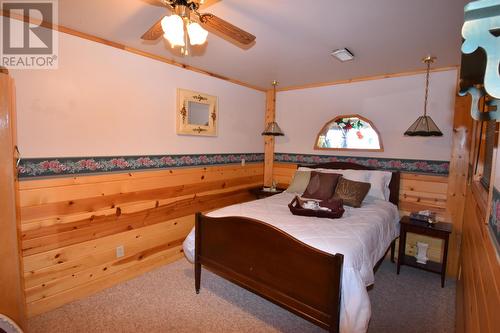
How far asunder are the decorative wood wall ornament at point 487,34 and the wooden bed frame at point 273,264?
1.22 m

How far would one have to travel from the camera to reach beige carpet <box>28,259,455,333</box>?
6.59ft

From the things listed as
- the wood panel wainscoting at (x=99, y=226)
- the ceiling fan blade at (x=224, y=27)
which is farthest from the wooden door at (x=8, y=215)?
the ceiling fan blade at (x=224, y=27)

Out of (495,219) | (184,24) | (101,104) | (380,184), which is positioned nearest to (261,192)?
(380,184)

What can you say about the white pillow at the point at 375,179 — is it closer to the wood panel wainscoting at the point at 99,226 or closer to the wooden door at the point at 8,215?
the wood panel wainscoting at the point at 99,226

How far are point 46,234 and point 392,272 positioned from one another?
3.42 metres

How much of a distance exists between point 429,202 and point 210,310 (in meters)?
2.74

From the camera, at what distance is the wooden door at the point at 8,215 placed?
1442mm

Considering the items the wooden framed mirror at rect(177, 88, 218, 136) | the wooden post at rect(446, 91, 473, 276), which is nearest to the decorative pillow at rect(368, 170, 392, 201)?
the wooden post at rect(446, 91, 473, 276)

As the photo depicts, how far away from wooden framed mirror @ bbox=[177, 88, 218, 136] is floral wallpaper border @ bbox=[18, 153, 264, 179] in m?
0.33

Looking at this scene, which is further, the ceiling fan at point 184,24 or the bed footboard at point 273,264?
the bed footboard at point 273,264

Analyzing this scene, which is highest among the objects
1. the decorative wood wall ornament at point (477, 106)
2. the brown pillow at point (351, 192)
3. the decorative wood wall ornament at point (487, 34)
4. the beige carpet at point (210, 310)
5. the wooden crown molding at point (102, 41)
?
the wooden crown molding at point (102, 41)

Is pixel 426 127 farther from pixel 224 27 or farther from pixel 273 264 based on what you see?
pixel 224 27

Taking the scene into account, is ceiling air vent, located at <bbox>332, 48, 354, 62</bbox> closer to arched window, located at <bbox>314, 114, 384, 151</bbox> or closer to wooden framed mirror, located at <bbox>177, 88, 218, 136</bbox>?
arched window, located at <bbox>314, 114, 384, 151</bbox>

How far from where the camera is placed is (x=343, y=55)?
2.61 m
